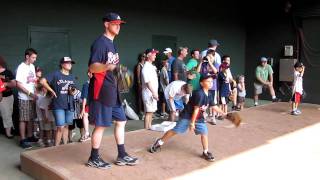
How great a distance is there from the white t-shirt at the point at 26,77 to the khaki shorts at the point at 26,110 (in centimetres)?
7

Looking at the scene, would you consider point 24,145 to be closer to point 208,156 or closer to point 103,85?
Result: point 103,85

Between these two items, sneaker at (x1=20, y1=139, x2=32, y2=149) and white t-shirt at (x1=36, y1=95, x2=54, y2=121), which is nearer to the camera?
white t-shirt at (x1=36, y1=95, x2=54, y2=121)

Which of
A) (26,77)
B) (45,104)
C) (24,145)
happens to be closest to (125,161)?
(45,104)

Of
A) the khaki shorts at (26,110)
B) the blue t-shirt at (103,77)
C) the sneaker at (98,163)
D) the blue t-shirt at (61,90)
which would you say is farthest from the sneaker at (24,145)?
the blue t-shirt at (103,77)

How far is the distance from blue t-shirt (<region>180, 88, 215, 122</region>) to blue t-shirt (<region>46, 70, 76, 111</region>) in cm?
166

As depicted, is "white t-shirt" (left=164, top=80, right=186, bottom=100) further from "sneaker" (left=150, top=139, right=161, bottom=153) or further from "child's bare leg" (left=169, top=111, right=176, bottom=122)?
"sneaker" (left=150, top=139, right=161, bottom=153)

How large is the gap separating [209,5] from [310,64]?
3.54 metres

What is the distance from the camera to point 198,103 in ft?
14.7

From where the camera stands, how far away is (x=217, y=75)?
22.2 ft

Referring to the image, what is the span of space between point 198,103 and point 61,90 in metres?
1.98

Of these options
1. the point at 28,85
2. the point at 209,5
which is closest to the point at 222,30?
the point at 209,5

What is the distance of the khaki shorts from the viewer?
18.1 feet

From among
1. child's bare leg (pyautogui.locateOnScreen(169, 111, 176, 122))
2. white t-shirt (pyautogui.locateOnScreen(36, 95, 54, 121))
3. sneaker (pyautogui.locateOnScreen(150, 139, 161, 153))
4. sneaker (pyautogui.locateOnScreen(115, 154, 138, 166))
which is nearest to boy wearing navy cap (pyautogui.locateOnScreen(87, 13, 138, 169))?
sneaker (pyautogui.locateOnScreen(115, 154, 138, 166))

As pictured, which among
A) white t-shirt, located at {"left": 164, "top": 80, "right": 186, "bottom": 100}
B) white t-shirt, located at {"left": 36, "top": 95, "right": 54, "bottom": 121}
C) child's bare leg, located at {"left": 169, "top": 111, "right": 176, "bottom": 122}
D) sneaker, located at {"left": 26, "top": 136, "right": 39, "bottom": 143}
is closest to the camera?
white t-shirt, located at {"left": 36, "top": 95, "right": 54, "bottom": 121}
